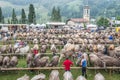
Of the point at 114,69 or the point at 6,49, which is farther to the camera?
the point at 6,49

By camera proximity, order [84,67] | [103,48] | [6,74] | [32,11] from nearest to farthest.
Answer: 1. [84,67]
2. [6,74]
3. [103,48]
4. [32,11]

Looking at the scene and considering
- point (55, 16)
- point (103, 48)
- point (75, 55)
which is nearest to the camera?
point (75, 55)

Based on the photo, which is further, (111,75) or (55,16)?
(55,16)

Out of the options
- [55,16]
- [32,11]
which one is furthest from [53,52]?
[55,16]

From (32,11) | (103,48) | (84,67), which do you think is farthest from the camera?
(32,11)

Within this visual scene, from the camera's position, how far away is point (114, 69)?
28.2 m

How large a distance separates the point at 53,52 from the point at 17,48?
497 cm

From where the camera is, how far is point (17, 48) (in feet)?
123

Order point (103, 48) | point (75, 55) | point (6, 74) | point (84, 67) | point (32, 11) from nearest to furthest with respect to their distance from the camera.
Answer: point (84, 67)
point (6, 74)
point (75, 55)
point (103, 48)
point (32, 11)

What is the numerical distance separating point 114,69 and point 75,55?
290 inches

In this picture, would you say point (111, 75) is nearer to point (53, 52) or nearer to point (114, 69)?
point (114, 69)

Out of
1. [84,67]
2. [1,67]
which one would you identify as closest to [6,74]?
[1,67]

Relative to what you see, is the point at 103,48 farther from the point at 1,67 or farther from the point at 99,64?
the point at 1,67

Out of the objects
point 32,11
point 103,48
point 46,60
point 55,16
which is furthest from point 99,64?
point 55,16
